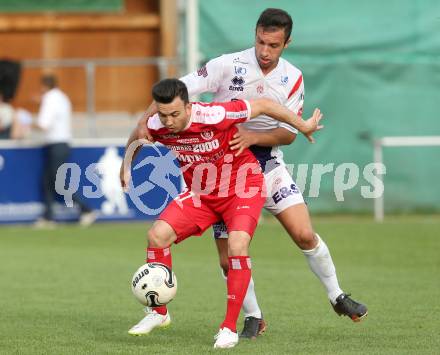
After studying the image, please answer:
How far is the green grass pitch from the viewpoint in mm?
7504

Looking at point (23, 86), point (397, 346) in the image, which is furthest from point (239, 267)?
point (23, 86)

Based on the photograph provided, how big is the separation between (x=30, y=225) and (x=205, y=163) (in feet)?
31.6

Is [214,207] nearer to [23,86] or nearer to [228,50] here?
[228,50]

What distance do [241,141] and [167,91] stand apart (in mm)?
694

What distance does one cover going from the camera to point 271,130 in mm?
8086

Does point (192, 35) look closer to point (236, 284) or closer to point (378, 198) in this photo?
point (378, 198)

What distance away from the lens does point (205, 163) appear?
7.70 metres

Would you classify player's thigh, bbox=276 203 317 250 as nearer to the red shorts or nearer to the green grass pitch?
the red shorts

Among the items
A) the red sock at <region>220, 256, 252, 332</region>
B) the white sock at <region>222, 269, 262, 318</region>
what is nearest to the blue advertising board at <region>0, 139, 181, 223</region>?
the white sock at <region>222, 269, 262, 318</region>

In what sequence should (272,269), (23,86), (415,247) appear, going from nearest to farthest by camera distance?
(272,269), (415,247), (23,86)

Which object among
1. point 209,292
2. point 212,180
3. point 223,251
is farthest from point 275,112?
point 209,292

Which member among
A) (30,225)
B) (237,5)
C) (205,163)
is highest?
(237,5)

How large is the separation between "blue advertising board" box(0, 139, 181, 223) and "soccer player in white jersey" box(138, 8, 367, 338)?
8213 millimetres

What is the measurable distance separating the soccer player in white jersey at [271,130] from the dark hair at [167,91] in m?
0.55
